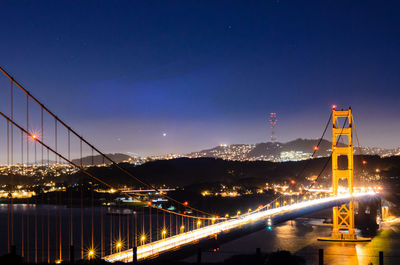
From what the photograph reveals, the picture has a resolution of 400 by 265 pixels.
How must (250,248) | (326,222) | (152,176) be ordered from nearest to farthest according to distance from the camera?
(250,248) < (326,222) < (152,176)

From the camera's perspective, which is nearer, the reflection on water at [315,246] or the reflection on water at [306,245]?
the reflection on water at [315,246]

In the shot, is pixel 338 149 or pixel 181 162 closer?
pixel 338 149

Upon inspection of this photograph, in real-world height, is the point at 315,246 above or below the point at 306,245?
above

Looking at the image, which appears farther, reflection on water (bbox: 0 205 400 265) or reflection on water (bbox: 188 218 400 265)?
reflection on water (bbox: 0 205 400 265)

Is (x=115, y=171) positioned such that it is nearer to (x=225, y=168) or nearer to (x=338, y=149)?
(x=225, y=168)

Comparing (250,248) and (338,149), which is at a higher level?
(338,149)

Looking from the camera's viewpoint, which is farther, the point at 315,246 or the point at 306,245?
the point at 306,245

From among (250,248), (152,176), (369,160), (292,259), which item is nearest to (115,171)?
(152,176)

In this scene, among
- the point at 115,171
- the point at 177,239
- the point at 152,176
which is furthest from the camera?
the point at 152,176
